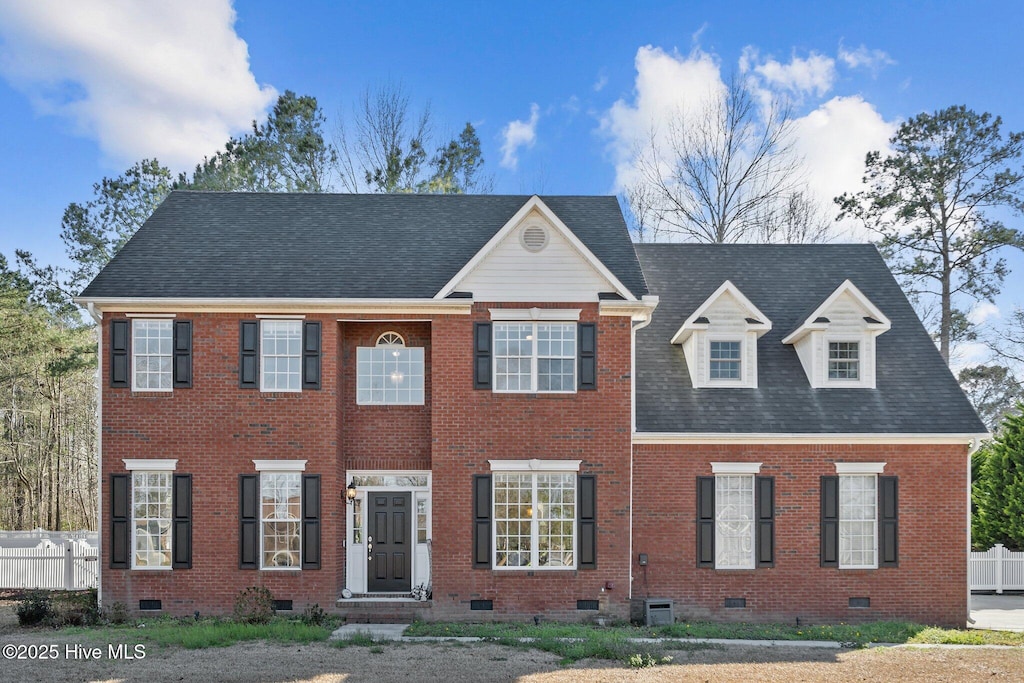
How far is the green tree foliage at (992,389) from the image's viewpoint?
3262cm

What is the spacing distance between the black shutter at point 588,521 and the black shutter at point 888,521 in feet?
19.5

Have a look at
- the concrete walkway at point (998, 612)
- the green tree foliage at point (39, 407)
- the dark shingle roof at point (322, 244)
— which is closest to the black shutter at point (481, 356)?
the dark shingle roof at point (322, 244)

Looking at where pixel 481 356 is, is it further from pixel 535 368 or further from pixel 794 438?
pixel 794 438

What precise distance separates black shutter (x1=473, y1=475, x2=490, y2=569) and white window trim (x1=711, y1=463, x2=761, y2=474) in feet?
15.5

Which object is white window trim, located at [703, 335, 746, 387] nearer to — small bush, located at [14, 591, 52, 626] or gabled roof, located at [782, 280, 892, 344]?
gabled roof, located at [782, 280, 892, 344]

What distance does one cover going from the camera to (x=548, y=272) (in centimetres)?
1487

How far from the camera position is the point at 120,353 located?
1476 centimetres

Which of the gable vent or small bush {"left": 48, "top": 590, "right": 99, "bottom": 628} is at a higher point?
the gable vent

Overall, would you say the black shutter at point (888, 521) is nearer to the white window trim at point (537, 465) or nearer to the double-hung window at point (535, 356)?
the white window trim at point (537, 465)

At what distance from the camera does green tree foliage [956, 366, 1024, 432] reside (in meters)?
32.6

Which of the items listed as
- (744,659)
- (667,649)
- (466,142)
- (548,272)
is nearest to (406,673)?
(667,649)

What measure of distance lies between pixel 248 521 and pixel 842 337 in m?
13.2

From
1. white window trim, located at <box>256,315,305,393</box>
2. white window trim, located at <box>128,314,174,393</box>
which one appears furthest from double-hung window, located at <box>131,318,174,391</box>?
white window trim, located at <box>256,315,305,393</box>

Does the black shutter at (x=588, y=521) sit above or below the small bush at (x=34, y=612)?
above
